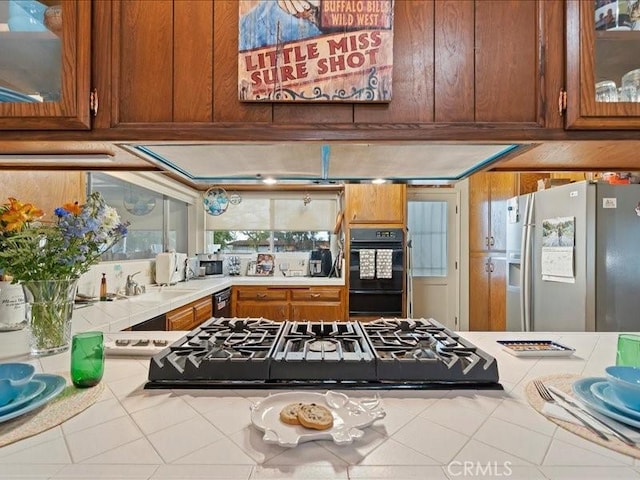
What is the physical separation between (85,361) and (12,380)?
0.14 metres

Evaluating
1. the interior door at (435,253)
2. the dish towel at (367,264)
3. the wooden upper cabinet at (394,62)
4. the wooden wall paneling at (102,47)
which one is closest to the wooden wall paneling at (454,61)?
the wooden upper cabinet at (394,62)

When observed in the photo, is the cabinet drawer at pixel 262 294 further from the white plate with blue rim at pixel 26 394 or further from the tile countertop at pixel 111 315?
the white plate with blue rim at pixel 26 394

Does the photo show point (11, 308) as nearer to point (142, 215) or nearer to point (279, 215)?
point (142, 215)

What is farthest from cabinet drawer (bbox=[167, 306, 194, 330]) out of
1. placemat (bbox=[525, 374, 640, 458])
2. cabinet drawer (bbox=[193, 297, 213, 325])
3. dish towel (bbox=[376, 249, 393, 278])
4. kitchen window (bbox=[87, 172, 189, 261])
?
placemat (bbox=[525, 374, 640, 458])

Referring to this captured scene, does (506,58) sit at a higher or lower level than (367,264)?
higher

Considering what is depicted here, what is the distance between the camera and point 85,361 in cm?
88

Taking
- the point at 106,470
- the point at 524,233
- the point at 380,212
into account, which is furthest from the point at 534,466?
the point at 380,212

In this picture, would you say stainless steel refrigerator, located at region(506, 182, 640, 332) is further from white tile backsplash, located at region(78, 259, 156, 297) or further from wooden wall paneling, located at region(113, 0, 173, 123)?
white tile backsplash, located at region(78, 259, 156, 297)

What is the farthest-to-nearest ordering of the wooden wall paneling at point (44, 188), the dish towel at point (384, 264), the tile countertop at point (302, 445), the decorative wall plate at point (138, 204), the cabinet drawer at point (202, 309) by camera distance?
the dish towel at point (384, 264) < the decorative wall plate at point (138, 204) < the cabinet drawer at point (202, 309) < the wooden wall paneling at point (44, 188) < the tile countertop at point (302, 445)

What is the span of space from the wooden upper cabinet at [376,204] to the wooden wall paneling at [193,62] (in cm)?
279

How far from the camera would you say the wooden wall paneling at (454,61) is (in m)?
0.90

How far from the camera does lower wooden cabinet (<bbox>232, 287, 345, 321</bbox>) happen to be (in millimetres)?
3600

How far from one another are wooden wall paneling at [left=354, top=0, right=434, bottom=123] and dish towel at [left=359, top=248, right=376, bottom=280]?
2.68 metres

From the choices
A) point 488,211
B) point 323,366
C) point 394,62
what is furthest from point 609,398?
point 488,211
